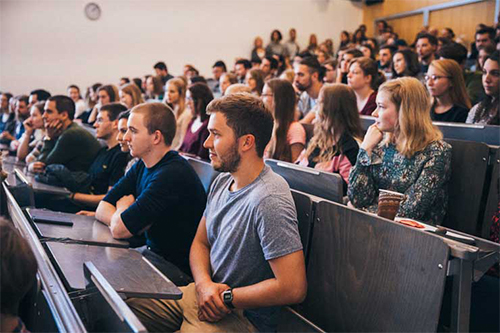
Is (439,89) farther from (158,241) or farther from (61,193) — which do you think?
(61,193)

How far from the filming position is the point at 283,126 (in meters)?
3.11

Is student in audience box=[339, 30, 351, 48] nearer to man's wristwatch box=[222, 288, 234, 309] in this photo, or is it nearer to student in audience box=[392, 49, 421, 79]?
student in audience box=[392, 49, 421, 79]

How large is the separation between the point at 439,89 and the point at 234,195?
2.12 meters

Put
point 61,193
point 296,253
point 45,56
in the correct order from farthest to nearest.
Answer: point 45,56 < point 61,193 < point 296,253

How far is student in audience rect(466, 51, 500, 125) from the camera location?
3109 millimetres

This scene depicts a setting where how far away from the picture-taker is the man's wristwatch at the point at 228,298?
1.56 meters

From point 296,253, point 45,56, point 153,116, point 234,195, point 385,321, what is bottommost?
point 385,321

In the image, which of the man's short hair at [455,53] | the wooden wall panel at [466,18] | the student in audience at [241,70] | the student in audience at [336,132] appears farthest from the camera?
the wooden wall panel at [466,18]

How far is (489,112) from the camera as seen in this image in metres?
3.14

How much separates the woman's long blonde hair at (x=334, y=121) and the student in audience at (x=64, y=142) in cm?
174

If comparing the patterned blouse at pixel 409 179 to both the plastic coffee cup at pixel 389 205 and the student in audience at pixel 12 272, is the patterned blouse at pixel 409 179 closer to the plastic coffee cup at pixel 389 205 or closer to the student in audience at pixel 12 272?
the plastic coffee cup at pixel 389 205

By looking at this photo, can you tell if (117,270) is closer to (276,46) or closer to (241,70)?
(241,70)

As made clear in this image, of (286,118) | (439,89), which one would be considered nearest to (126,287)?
(286,118)

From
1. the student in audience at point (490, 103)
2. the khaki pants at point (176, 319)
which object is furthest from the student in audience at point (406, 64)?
the khaki pants at point (176, 319)
